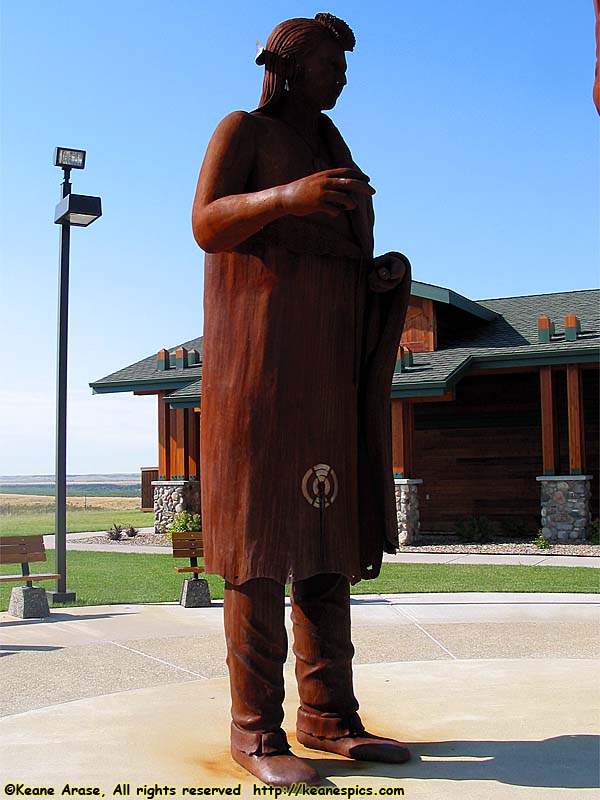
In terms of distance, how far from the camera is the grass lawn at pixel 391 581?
1113 cm

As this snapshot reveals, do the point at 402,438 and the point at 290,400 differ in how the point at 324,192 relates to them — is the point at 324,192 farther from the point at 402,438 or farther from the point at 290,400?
the point at 402,438

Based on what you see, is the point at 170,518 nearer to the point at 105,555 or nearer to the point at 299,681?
the point at 105,555

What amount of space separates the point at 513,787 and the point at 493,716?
1023 mm

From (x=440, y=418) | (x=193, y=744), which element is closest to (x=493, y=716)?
(x=193, y=744)

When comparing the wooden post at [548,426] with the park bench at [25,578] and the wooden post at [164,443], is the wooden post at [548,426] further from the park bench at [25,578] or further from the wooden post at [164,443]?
the park bench at [25,578]

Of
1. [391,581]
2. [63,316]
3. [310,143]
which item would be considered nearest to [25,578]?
[63,316]

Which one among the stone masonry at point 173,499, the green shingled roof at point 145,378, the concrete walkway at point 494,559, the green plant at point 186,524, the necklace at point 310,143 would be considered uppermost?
the green shingled roof at point 145,378

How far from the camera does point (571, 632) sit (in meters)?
7.96

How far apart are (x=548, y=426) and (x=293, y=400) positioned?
15427mm

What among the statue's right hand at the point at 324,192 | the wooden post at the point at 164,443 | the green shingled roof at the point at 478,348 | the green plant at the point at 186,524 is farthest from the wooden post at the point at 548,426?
the statue's right hand at the point at 324,192

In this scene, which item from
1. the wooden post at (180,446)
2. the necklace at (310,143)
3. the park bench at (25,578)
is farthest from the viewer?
the wooden post at (180,446)

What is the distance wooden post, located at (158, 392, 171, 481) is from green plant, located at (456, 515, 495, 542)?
23.9 feet

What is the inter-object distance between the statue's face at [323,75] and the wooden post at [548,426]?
49.3 ft

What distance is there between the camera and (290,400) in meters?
3.57
